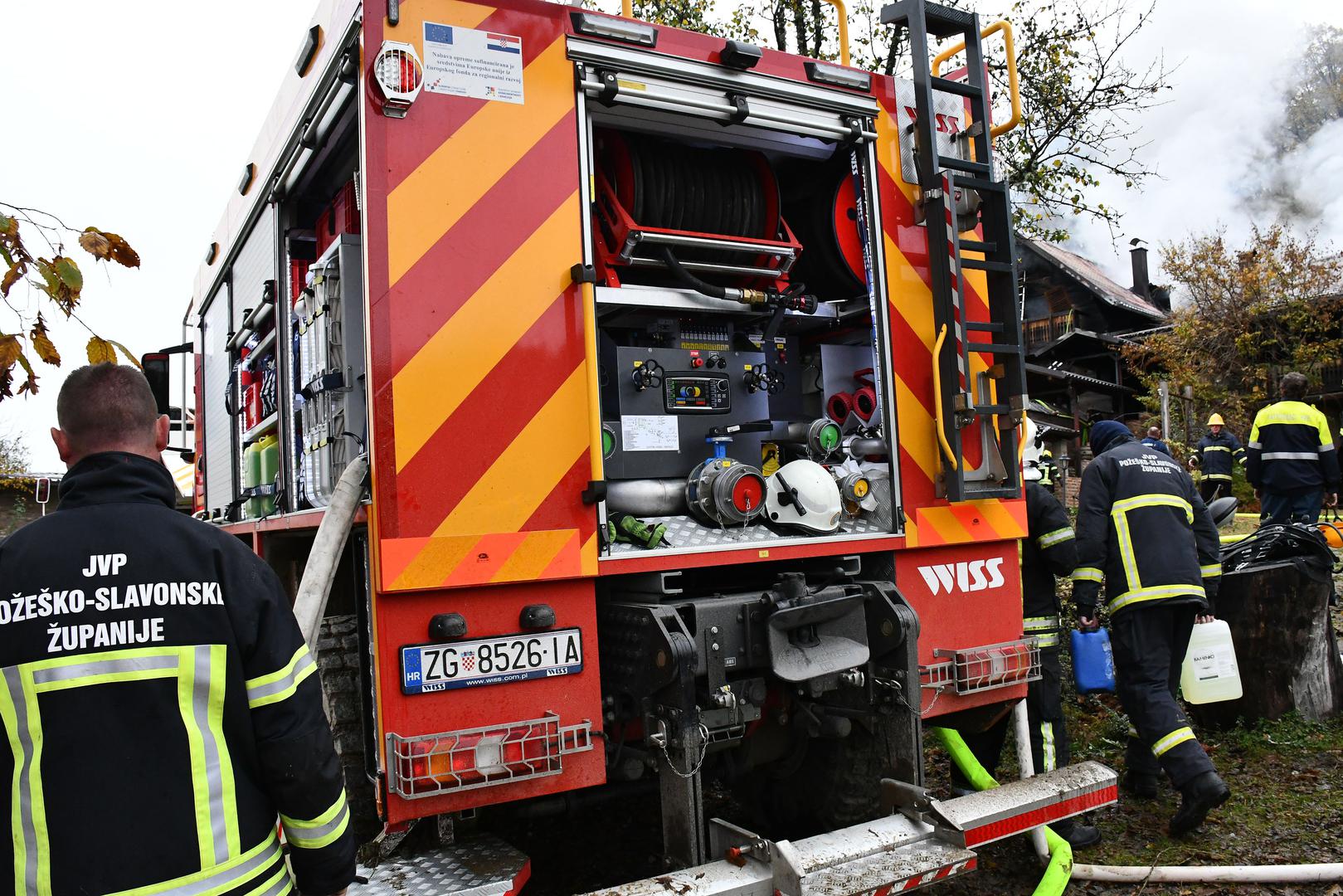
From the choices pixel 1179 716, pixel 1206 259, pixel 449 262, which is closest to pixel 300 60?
pixel 449 262

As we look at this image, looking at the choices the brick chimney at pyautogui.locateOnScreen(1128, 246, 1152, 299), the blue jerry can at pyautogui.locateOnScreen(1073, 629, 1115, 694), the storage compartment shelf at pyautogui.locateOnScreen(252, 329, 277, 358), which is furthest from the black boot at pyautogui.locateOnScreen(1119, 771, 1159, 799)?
the brick chimney at pyautogui.locateOnScreen(1128, 246, 1152, 299)

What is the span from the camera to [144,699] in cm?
176

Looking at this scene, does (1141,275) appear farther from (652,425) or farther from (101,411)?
(101,411)

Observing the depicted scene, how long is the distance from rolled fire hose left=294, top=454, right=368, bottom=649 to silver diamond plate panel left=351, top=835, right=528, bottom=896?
70 cm

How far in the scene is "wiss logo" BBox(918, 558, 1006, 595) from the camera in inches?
142

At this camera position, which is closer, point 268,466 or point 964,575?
point 964,575

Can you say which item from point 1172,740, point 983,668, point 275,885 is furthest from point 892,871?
point 1172,740

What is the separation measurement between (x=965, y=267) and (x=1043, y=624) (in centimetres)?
203

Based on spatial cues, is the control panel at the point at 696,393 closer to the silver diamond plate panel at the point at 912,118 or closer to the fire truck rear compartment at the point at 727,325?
the fire truck rear compartment at the point at 727,325

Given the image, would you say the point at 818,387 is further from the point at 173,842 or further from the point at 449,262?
the point at 173,842

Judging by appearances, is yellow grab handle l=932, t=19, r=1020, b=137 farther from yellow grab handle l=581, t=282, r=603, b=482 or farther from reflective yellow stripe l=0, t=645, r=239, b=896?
reflective yellow stripe l=0, t=645, r=239, b=896

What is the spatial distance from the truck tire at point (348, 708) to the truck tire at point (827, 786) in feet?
4.92

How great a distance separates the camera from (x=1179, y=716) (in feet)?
14.3

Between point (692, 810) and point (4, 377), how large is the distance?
205 centimetres
